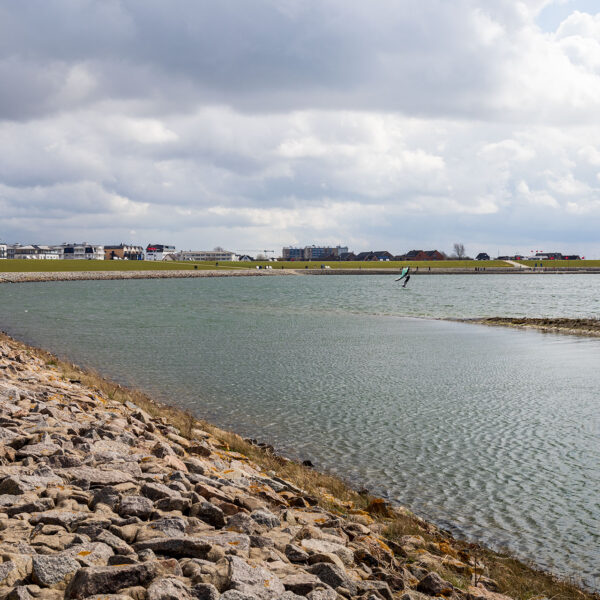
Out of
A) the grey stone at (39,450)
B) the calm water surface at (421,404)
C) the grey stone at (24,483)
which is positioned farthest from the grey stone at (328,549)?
the grey stone at (39,450)

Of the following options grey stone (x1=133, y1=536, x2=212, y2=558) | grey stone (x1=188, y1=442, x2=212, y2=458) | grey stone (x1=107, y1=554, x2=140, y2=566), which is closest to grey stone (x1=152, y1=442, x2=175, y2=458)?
grey stone (x1=188, y1=442, x2=212, y2=458)

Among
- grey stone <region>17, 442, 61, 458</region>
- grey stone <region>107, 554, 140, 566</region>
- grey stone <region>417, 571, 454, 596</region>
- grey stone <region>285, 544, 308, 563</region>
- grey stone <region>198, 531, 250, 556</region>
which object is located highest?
grey stone <region>107, 554, 140, 566</region>

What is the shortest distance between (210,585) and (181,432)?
370 inches

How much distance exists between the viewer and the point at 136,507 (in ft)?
25.2

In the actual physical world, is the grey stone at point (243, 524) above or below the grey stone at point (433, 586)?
above

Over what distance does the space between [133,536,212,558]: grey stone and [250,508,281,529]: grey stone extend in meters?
1.58

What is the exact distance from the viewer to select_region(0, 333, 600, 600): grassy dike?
8438 mm

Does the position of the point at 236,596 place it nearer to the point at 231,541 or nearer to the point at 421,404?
the point at 231,541

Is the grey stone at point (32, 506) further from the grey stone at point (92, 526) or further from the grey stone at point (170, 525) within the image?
the grey stone at point (170, 525)

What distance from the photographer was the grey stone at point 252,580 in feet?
19.1

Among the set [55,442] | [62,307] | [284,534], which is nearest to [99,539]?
[284,534]

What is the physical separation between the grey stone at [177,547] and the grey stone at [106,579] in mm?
695

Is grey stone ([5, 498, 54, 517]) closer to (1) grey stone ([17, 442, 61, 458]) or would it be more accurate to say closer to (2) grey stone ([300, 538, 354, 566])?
(1) grey stone ([17, 442, 61, 458])

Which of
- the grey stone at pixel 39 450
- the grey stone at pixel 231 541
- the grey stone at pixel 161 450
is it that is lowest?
the grey stone at pixel 161 450
